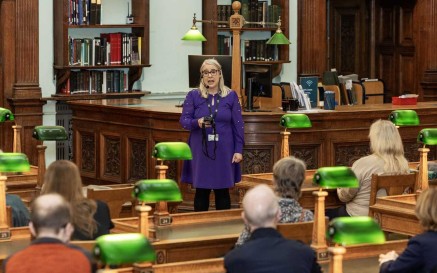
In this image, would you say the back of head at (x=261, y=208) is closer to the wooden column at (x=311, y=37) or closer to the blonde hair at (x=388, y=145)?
the blonde hair at (x=388, y=145)

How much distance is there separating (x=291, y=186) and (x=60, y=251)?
79.4 inches

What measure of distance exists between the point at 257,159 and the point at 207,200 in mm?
1974

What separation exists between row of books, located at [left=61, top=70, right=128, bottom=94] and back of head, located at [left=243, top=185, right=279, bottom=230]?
25.9ft

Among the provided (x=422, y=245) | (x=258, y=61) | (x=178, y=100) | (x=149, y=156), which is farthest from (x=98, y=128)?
(x=422, y=245)

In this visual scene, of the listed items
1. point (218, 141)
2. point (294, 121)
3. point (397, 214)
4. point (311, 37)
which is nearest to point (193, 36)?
point (311, 37)

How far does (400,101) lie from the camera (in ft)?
37.6

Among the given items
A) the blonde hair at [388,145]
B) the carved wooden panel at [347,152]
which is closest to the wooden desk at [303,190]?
the blonde hair at [388,145]

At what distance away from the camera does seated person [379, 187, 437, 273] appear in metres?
4.79

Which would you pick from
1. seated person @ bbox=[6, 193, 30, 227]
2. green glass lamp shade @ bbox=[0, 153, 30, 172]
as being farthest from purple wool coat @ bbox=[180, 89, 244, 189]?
green glass lamp shade @ bbox=[0, 153, 30, 172]

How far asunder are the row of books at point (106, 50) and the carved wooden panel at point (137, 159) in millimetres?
1677

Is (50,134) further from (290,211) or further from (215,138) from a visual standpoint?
(290,211)

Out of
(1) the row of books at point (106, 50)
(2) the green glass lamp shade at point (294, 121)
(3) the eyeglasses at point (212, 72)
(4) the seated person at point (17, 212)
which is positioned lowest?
(4) the seated person at point (17, 212)

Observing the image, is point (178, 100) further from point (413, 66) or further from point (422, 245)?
point (422, 245)

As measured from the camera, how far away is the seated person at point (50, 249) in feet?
12.9
